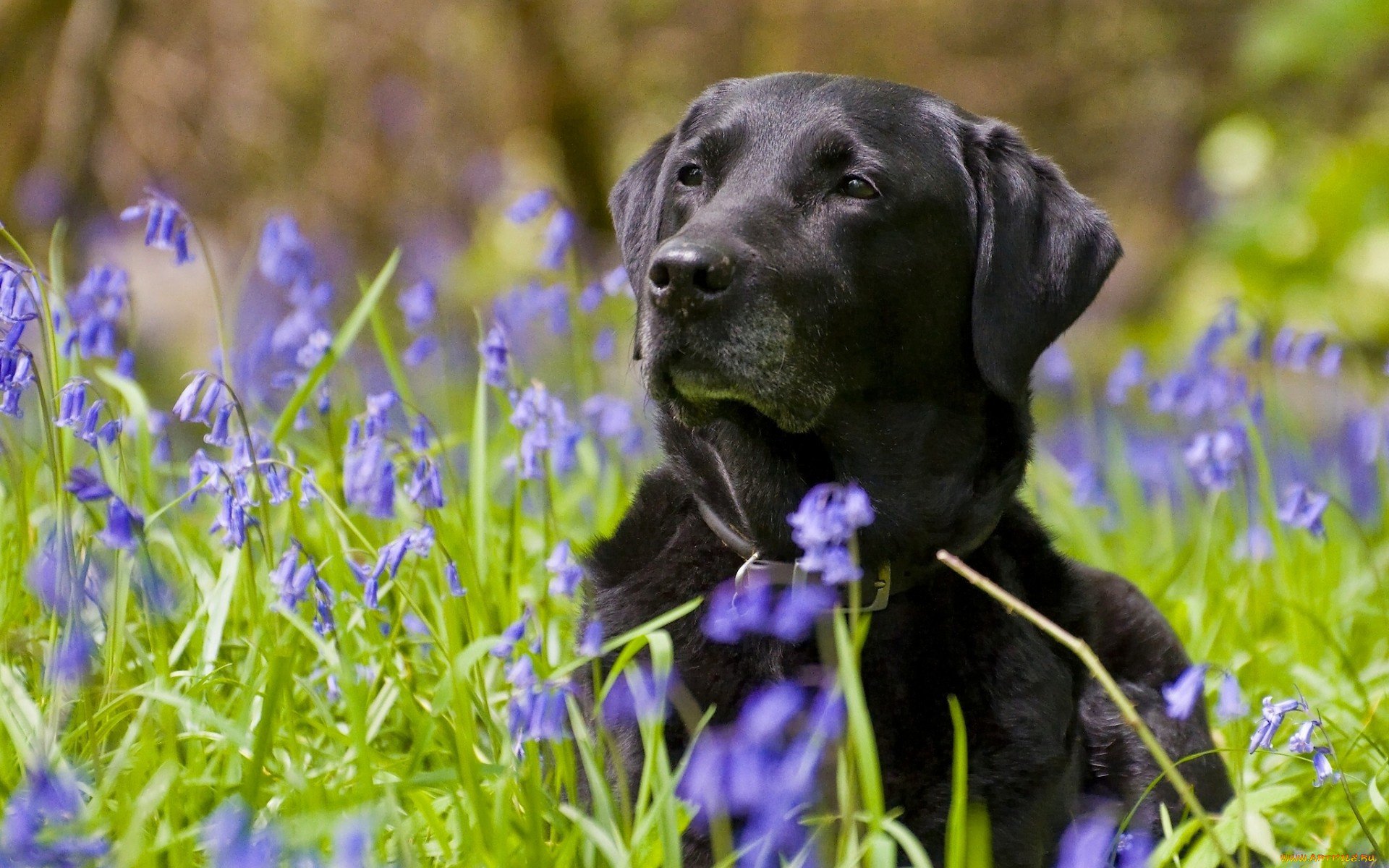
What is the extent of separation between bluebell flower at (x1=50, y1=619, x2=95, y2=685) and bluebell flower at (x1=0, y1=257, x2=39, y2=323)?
450mm

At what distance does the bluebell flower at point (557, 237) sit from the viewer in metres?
3.31

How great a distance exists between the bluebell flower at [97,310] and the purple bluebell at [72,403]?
45 centimetres

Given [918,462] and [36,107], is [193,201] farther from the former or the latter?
[918,462]

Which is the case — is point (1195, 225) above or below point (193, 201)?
below

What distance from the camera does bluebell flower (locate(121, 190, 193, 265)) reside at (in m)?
2.43

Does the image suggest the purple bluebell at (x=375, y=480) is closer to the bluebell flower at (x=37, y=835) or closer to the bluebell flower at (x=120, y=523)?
the bluebell flower at (x=120, y=523)

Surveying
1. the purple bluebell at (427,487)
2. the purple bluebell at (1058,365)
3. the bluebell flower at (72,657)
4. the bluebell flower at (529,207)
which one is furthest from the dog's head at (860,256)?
the purple bluebell at (1058,365)

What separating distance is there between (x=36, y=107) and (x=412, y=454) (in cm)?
583

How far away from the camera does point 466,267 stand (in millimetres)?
9453

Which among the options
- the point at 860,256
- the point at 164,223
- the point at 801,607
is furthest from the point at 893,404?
the point at 164,223

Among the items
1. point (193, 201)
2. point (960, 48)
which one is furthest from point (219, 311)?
point (960, 48)

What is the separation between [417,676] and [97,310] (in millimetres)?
1066

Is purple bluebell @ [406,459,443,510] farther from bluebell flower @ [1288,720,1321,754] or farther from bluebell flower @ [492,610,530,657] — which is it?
bluebell flower @ [1288,720,1321,754]

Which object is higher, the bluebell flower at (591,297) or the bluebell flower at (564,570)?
the bluebell flower at (591,297)
